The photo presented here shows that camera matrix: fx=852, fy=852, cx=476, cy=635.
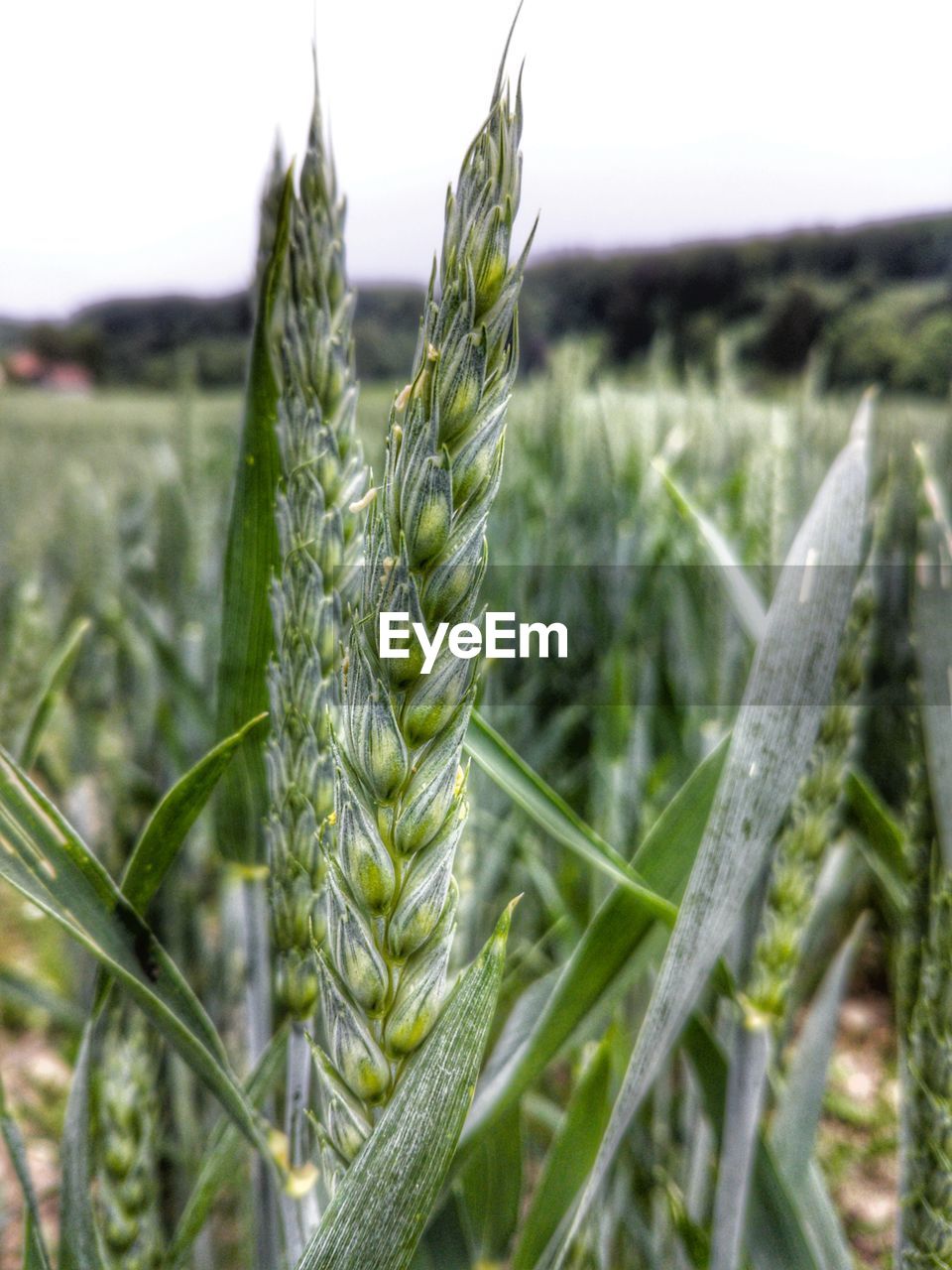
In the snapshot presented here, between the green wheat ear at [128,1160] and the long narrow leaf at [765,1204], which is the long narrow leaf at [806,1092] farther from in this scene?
the green wheat ear at [128,1160]

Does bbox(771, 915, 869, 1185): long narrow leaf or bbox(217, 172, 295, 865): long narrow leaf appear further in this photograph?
bbox(771, 915, 869, 1185): long narrow leaf

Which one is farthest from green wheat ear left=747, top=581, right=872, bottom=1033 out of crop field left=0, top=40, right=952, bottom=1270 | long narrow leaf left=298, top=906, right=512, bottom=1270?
long narrow leaf left=298, top=906, right=512, bottom=1270

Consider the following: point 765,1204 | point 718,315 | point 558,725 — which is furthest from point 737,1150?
point 718,315

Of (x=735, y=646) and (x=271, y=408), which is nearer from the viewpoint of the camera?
(x=271, y=408)

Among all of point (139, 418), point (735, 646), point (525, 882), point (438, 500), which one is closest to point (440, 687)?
point (438, 500)

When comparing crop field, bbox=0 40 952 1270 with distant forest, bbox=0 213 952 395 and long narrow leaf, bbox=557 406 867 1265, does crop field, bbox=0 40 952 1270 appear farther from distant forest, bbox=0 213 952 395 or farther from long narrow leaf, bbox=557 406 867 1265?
distant forest, bbox=0 213 952 395

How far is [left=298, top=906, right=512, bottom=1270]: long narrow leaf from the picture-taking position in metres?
0.17

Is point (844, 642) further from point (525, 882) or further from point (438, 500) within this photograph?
point (525, 882)

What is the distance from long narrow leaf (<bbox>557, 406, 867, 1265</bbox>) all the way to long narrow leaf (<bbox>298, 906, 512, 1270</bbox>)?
54mm

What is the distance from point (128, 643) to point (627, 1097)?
24.8 inches

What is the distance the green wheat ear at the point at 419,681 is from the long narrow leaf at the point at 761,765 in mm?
→ 68

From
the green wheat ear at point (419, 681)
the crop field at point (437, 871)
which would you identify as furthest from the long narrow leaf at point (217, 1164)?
the green wheat ear at point (419, 681)

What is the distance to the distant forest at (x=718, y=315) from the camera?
2.94ft

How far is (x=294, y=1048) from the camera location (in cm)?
24
